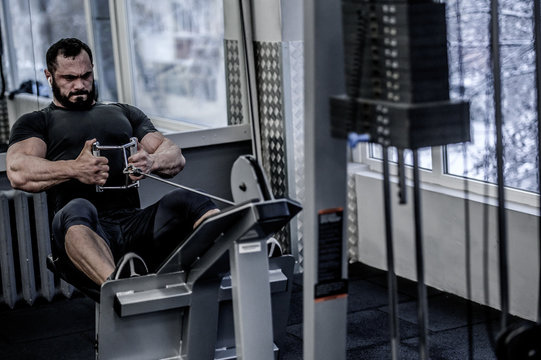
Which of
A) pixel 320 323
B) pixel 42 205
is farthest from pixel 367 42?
pixel 42 205

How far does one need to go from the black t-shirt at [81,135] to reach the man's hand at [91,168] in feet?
0.78

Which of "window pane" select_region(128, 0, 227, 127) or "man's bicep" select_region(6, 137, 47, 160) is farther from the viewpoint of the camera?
"window pane" select_region(128, 0, 227, 127)

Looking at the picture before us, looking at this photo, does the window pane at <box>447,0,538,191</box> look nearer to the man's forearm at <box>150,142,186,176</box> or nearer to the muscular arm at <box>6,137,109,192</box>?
the man's forearm at <box>150,142,186,176</box>

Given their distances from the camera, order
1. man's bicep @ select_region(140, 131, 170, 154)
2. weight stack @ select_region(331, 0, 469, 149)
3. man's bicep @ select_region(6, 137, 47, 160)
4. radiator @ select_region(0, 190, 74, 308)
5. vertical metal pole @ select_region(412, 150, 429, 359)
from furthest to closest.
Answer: radiator @ select_region(0, 190, 74, 308) → man's bicep @ select_region(140, 131, 170, 154) → man's bicep @ select_region(6, 137, 47, 160) → vertical metal pole @ select_region(412, 150, 429, 359) → weight stack @ select_region(331, 0, 469, 149)

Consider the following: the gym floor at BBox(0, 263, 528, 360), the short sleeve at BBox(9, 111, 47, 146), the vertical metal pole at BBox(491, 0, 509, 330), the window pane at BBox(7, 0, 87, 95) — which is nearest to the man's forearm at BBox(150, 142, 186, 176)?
the short sleeve at BBox(9, 111, 47, 146)

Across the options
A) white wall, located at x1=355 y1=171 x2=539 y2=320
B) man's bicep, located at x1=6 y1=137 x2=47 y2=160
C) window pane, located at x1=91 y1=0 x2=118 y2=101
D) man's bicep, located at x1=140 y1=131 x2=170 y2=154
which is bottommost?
white wall, located at x1=355 y1=171 x2=539 y2=320

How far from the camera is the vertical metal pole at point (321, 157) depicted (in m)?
1.99

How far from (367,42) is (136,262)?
4.96 ft

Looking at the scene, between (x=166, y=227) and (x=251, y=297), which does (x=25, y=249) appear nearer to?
(x=166, y=227)

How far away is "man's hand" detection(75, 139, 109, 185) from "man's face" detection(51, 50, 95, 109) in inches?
17.6

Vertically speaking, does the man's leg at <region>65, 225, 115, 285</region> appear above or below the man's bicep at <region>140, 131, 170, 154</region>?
below

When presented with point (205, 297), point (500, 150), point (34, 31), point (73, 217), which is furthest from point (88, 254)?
point (34, 31)

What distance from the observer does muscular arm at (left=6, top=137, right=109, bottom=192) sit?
3.19m

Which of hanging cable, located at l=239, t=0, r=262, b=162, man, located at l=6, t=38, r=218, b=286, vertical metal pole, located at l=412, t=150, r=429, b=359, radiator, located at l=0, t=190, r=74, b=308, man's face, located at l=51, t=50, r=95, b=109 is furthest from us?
hanging cable, located at l=239, t=0, r=262, b=162
